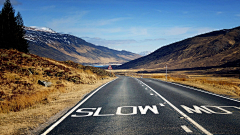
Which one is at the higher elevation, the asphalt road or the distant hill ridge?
the distant hill ridge

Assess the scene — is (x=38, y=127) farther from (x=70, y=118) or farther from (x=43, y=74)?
(x=43, y=74)

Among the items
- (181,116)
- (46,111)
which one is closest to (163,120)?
(181,116)

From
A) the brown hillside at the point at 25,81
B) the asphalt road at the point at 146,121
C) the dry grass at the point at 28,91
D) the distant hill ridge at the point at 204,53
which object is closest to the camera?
the asphalt road at the point at 146,121

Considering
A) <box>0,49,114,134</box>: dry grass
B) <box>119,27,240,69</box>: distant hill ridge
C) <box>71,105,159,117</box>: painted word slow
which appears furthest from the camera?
<box>119,27,240,69</box>: distant hill ridge

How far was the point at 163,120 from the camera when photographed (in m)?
6.36

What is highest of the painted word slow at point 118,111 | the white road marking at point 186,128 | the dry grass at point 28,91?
the dry grass at point 28,91

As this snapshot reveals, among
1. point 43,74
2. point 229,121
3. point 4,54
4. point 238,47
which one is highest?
point 238,47

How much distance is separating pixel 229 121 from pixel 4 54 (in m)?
21.7

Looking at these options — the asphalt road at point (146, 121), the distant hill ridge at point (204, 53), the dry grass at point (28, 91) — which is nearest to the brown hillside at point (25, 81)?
the dry grass at point (28, 91)

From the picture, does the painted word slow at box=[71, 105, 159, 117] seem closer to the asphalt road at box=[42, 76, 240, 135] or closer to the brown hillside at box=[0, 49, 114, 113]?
the asphalt road at box=[42, 76, 240, 135]

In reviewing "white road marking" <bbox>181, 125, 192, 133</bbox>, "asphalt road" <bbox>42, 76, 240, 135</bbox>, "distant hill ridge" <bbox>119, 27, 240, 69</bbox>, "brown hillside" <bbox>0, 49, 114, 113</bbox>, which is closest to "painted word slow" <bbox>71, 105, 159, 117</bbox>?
"asphalt road" <bbox>42, 76, 240, 135</bbox>

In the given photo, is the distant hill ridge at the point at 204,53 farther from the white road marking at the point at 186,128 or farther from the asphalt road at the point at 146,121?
the white road marking at the point at 186,128

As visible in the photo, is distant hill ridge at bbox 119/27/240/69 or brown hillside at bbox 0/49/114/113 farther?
distant hill ridge at bbox 119/27/240/69

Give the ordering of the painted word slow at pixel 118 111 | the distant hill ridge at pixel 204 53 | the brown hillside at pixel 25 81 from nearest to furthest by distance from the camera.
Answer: the painted word slow at pixel 118 111, the brown hillside at pixel 25 81, the distant hill ridge at pixel 204 53
